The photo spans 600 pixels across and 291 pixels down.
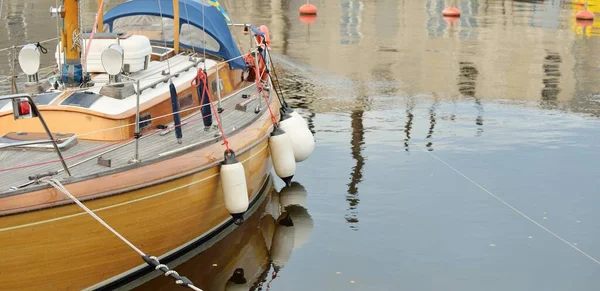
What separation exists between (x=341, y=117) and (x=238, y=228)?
6.95 metres

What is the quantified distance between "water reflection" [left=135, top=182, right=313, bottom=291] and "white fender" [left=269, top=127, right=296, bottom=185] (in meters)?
0.59

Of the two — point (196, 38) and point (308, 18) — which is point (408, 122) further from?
point (308, 18)

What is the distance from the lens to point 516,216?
1274cm

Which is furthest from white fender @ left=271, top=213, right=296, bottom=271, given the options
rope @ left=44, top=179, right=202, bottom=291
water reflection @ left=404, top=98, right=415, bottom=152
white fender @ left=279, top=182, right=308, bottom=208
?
water reflection @ left=404, top=98, right=415, bottom=152

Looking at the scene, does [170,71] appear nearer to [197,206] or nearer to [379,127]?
[197,206]

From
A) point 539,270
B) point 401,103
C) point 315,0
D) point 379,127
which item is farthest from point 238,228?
point 315,0

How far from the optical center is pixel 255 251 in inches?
449

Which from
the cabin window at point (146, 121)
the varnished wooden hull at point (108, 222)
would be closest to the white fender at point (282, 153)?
the varnished wooden hull at point (108, 222)

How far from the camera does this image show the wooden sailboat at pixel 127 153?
851 cm

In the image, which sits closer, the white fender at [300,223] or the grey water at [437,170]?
the grey water at [437,170]

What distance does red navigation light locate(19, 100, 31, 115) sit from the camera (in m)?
8.25

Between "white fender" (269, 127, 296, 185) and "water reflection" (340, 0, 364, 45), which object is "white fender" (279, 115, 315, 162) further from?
"water reflection" (340, 0, 364, 45)

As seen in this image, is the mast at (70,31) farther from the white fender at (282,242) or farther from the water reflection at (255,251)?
the white fender at (282,242)

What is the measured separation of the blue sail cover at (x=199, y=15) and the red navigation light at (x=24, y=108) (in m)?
5.68
